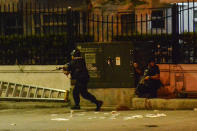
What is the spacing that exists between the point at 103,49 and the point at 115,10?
8.13ft

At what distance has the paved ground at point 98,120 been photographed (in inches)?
362

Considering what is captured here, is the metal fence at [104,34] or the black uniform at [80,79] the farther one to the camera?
the metal fence at [104,34]

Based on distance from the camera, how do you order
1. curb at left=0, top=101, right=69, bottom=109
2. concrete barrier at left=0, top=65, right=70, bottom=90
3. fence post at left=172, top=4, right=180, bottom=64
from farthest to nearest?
concrete barrier at left=0, top=65, right=70, bottom=90 → curb at left=0, top=101, right=69, bottom=109 → fence post at left=172, top=4, right=180, bottom=64

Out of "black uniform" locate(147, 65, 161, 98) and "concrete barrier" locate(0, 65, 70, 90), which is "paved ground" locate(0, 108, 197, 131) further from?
"concrete barrier" locate(0, 65, 70, 90)

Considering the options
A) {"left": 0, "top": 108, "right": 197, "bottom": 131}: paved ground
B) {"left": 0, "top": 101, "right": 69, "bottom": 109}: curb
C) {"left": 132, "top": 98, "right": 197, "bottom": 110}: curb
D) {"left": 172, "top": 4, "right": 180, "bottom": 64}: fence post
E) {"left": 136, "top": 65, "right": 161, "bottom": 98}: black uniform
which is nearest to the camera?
{"left": 0, "top": 108, "right": 197, "bottom": 131}: paved ground

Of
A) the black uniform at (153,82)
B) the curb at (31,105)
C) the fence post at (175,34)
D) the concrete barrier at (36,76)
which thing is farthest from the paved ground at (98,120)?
the fence post at (175,34)

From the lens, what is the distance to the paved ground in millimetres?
9188

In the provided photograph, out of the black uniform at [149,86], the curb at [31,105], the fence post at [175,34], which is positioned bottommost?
the curb at [31,105]

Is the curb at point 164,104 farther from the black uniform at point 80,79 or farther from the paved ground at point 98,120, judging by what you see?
the black uniform at point 80,79

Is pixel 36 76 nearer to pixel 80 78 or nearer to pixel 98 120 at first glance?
pixel 80 78

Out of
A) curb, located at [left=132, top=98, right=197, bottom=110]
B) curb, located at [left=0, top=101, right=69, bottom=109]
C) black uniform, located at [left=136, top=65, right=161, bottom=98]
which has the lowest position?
curb, located at [left=0, top=101, right=69, bottom=109]

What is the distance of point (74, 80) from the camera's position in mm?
12586

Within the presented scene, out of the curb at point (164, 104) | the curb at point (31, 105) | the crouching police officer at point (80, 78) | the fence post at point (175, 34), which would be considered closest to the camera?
the curb at point (164, 104)

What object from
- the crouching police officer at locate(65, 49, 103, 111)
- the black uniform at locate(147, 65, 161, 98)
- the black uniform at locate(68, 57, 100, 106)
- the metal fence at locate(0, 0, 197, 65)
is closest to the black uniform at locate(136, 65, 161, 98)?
the black uniform at locate(147, 65, 161, 98)
